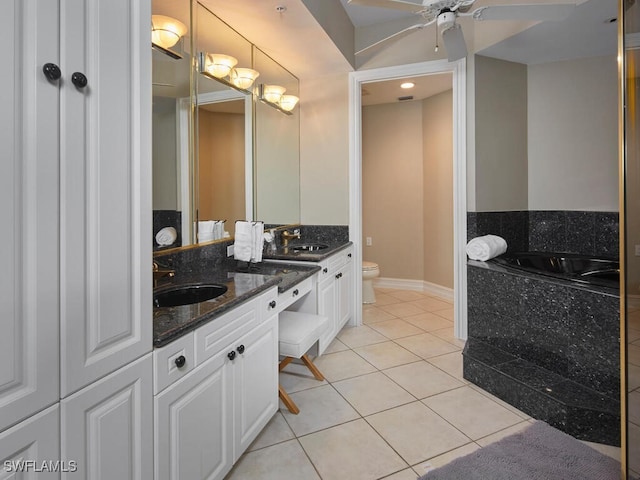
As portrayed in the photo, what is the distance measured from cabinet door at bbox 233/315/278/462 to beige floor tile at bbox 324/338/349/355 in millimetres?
1118

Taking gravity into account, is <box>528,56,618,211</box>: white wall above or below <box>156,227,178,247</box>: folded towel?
above

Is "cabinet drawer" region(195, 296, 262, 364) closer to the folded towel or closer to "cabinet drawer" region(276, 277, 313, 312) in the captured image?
"cabinet drawer" region(276, 277, 313, 312)

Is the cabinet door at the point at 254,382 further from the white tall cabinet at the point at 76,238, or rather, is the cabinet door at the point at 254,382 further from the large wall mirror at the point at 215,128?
the large wall mirror at the point at 215,128

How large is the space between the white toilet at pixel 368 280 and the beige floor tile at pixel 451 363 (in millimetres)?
1538

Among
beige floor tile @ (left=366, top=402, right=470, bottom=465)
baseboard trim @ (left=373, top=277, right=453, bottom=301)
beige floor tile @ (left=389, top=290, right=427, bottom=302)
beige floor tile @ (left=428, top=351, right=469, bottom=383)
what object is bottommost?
beige floor tile @ (left=366, top=402, right=470, bottom=465)

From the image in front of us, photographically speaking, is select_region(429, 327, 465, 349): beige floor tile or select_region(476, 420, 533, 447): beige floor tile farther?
select_region(429, 327, 465, 349): beige floor tile

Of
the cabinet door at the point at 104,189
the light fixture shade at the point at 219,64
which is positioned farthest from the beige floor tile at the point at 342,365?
the light fixture shade at the point at 219,64

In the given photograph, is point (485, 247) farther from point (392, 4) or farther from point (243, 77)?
point (243, 77)

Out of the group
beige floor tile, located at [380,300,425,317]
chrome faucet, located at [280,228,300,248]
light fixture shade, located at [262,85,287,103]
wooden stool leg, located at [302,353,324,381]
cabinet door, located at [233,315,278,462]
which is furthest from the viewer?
beige floor tile, located at [380,300,425,317]

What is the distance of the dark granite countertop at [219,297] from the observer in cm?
126

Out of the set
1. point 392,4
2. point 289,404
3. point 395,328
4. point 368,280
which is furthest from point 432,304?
point 392,4

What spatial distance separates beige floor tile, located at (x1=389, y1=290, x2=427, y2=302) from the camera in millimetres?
4770

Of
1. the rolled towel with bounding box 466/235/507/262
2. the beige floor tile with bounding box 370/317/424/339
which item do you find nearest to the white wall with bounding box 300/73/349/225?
the beige floor tile with bounding box 370/317/424/339

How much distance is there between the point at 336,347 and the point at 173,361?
208 centimetres
